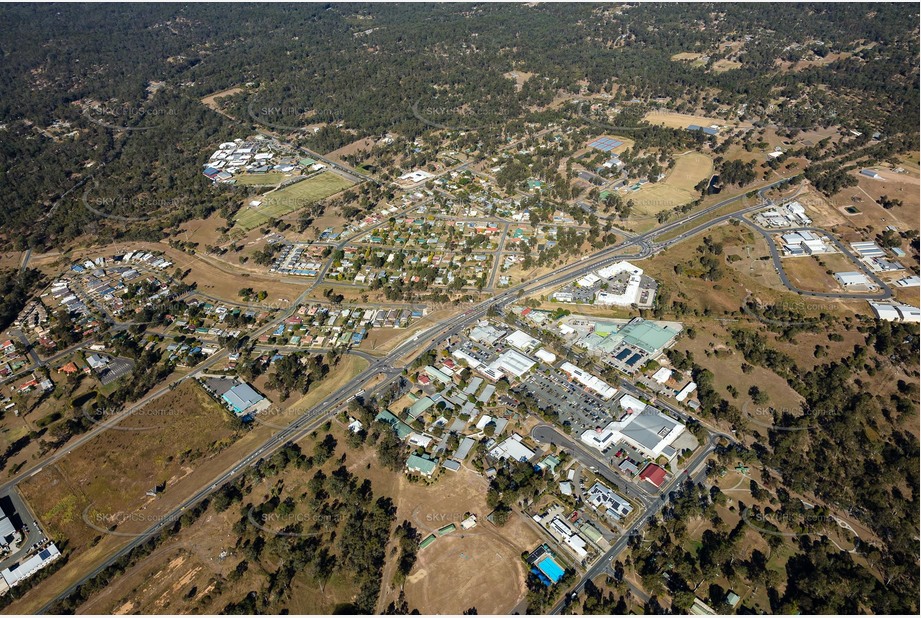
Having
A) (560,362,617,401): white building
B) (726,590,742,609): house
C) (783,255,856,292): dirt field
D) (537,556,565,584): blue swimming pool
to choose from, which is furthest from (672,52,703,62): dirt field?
(537,556,565,584): blue swimming pool

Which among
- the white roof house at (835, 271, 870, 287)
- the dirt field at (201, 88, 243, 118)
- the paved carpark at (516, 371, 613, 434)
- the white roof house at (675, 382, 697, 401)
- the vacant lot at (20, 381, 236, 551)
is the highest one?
the dirt field at (201, 88, 243, 118)

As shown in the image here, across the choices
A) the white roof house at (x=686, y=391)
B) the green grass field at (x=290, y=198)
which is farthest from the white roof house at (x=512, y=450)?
the green grass field at (x=290, y=198)

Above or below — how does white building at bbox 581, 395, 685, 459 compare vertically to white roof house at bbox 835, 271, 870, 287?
above

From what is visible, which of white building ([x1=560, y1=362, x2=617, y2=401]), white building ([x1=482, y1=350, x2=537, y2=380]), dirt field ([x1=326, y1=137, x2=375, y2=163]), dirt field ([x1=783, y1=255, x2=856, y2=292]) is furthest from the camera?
dirt field ([x1=326, y1=137, x2=375, y2=163])

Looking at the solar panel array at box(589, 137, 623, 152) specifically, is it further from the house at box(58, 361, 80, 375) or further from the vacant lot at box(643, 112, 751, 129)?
the house at box(58, 361, 80, 375)

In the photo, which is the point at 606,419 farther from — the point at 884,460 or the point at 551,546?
the point at 884,460

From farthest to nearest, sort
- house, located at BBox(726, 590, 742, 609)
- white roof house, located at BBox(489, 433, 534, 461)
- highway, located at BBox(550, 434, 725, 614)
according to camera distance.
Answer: white roof house, located at BBox(489, 433, 534, 461), highway, located at BBox(550, 434, 725, 614), house, located at BBox(726, 590, 742, 609)

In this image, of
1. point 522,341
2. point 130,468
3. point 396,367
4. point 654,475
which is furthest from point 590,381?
point 130,468

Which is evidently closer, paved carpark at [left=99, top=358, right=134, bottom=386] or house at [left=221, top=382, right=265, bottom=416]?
house at [left=221, top=382, right=265, bottom=416]
